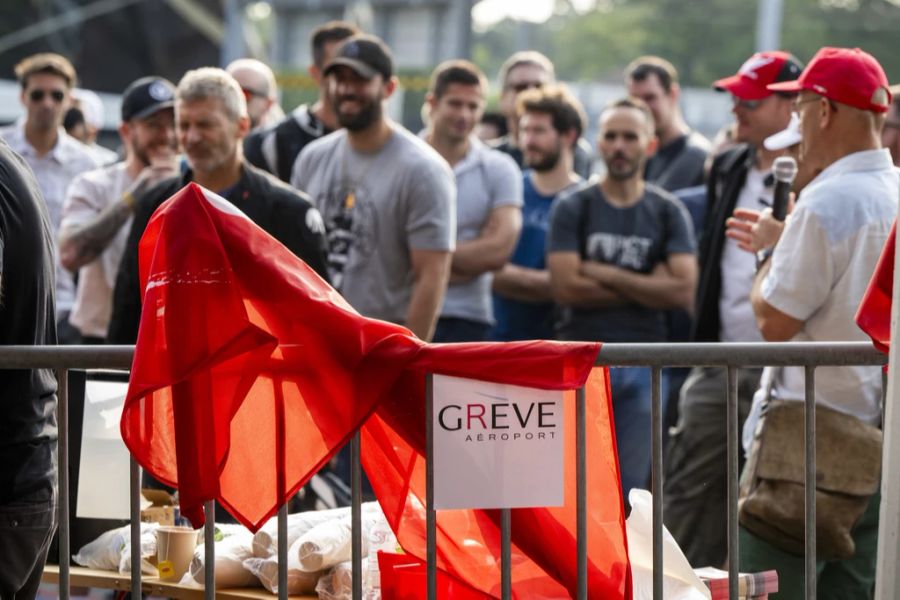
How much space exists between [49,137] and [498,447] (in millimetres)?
6428

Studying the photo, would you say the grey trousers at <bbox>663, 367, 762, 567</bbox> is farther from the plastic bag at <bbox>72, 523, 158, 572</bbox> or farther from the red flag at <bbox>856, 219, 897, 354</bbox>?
the plastic bag at <bbox>72, 523, 158, 572</bbox>

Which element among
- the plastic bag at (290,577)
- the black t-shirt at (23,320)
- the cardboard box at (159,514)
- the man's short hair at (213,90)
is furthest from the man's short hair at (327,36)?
the black t-shirt at (23,320)

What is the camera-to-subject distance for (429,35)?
2812 centimetres

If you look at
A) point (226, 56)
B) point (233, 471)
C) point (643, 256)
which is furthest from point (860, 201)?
point (226, 56)

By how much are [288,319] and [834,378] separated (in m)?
1.94

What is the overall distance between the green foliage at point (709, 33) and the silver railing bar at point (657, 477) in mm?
59152

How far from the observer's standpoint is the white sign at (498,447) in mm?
3771

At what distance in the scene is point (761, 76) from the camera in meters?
6.89

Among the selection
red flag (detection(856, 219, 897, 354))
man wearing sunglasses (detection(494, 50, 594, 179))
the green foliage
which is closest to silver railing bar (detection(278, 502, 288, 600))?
red flag (detection(856, 219, 897, 354))

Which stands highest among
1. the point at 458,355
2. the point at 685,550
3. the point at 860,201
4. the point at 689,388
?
the point at 860,201

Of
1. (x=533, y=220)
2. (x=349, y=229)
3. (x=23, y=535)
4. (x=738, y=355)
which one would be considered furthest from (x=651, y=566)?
(x=533, y=220)

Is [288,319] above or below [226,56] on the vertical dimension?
below

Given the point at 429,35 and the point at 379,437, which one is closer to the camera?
the point at 379,437

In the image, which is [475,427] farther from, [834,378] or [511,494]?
[834,378]
